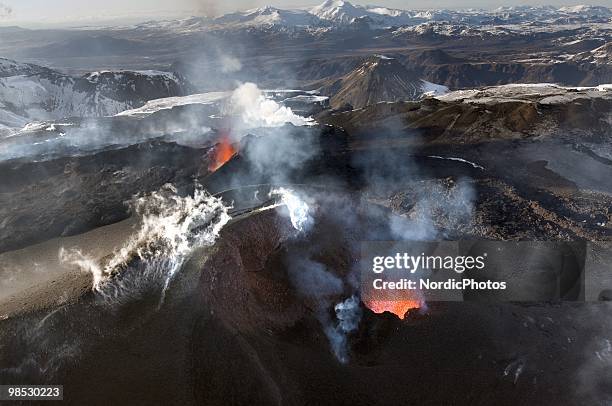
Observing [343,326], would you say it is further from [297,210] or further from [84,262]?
[84,262]

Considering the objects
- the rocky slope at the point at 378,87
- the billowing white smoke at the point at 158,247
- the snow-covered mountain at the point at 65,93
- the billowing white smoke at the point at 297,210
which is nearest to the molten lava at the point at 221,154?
the billowing white smoke at the point at 158,247

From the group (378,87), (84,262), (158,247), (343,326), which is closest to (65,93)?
(378,87)

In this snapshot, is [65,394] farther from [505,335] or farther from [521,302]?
[521,302]

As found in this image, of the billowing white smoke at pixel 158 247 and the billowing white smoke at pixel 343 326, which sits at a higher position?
the billowing white smoke at pixel 158 247

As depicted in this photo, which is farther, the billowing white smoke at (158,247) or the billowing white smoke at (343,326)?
the billowing white smoke at (343,326)

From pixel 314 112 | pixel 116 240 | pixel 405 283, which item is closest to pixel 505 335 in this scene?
pixel 405 283

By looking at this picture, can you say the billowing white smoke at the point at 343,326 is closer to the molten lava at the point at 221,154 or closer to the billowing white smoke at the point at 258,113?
the molten lava at the point at 221,154
